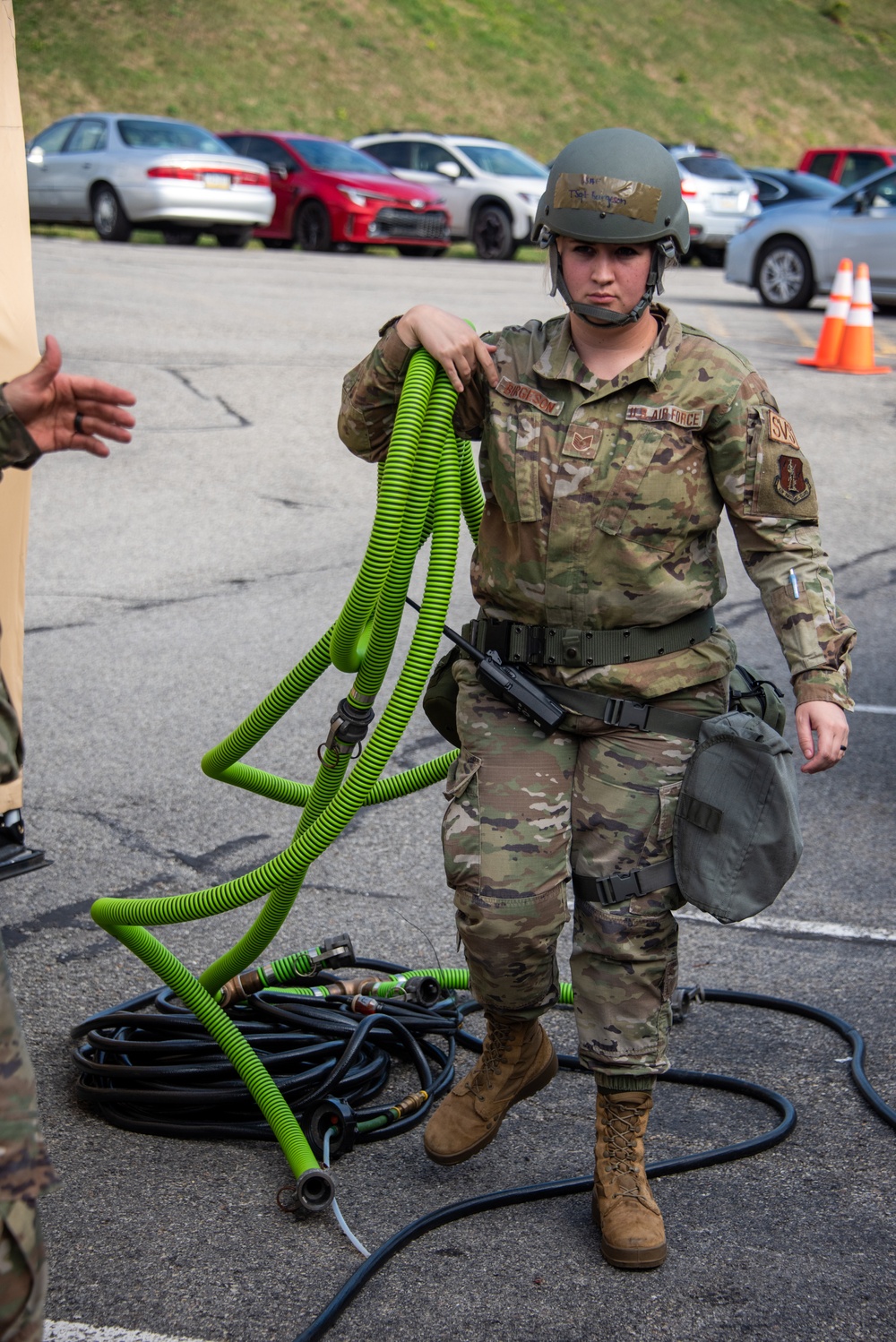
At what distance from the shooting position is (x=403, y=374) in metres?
3.02

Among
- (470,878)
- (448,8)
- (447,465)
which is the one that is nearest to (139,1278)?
(470,878)

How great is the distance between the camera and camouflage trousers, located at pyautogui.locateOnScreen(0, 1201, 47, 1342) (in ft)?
5.76

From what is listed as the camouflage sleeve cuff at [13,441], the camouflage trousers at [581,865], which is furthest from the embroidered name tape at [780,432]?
the camouflage sleeve cuff at [13,441]

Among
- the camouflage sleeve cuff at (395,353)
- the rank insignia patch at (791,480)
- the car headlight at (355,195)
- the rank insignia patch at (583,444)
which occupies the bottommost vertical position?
the car headlight at (355,195)

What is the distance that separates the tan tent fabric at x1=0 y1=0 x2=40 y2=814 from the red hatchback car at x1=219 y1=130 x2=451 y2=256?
55.9 ft

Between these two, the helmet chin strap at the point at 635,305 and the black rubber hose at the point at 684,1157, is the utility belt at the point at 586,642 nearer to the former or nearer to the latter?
the helmet chin strap at the point at 635,305

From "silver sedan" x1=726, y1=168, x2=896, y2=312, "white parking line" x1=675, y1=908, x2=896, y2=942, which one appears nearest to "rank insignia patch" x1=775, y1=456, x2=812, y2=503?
"white parking line" x1=675, y1=908, x2=896, y2=942

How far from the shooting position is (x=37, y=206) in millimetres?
19734

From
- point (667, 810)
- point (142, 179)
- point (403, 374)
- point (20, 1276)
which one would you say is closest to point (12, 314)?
point (403, 374)

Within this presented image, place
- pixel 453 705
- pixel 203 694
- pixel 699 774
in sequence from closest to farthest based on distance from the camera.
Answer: pixel 699 774, pixel 453 705, pixel 203 694

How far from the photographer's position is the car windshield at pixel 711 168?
22.8 meters

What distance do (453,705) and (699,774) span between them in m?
0.62

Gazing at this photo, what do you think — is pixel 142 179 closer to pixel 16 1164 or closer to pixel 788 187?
pixel 788 187

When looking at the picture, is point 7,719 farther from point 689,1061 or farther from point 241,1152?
point 689,1061
